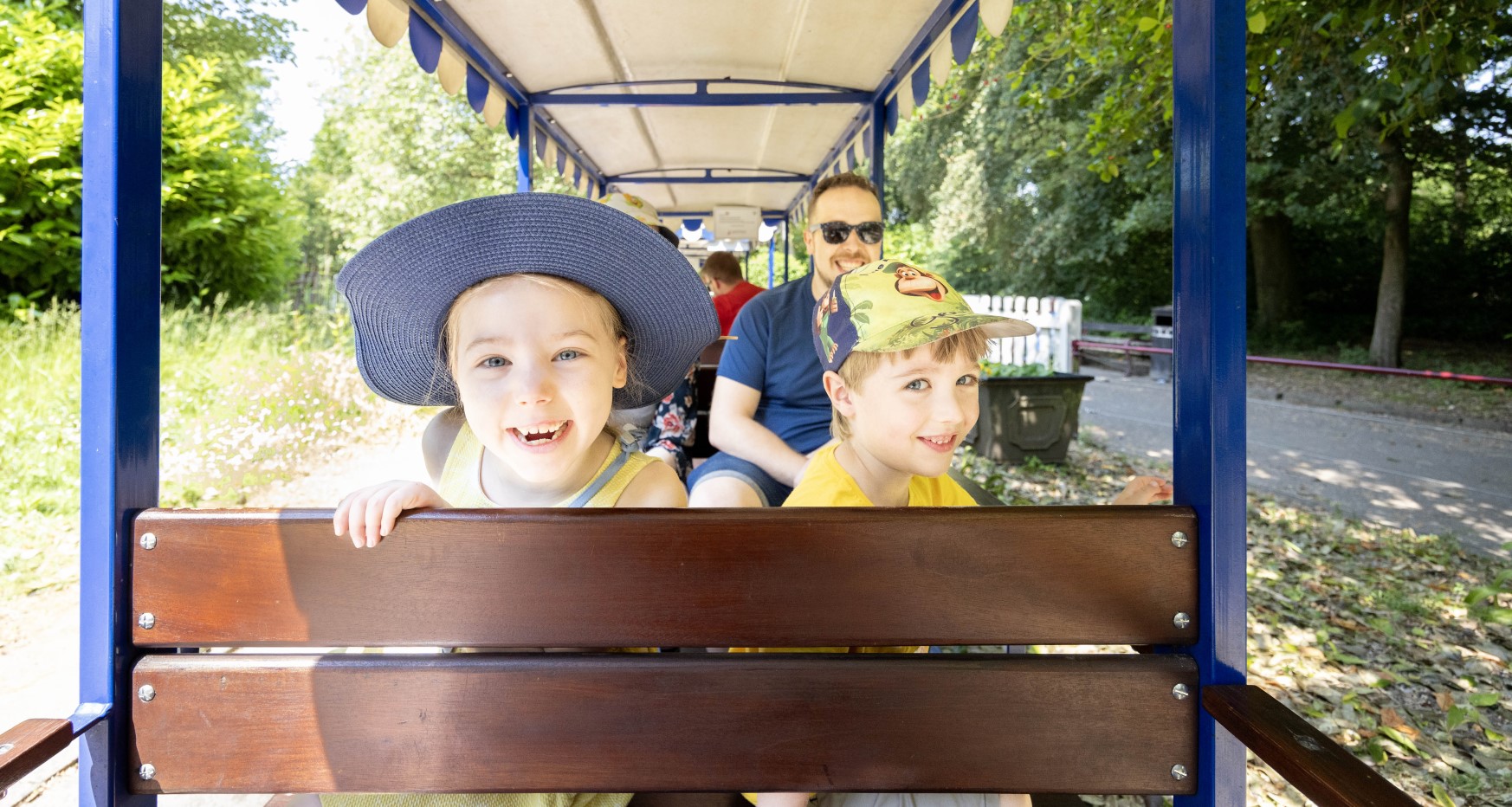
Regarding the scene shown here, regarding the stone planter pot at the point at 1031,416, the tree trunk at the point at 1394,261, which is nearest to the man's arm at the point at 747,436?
the stone planter pot at the point at 1031,416

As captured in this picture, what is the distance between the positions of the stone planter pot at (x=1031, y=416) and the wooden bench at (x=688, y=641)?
640 centimetres

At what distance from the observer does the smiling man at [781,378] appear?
2740 millimetres

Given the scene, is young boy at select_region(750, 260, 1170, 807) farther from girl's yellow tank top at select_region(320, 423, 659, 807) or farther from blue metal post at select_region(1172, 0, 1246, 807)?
girl's yellow tank top at select_region(320, 423, 659, 807)

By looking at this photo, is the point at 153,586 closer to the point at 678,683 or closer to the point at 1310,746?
the point at 678,683

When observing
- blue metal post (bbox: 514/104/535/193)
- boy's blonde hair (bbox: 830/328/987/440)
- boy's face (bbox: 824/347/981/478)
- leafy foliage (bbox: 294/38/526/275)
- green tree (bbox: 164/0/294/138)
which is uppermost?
green tree (bbox: 164/0/294/138)

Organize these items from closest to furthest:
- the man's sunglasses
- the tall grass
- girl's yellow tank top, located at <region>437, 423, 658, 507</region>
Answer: girl's yellow tank top, located at <region>437, 423, 658, 507</region>
the man's sunglasses
the tall grass

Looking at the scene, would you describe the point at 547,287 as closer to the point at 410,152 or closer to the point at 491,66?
the point at 491,66

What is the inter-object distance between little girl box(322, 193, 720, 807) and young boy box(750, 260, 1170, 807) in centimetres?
29

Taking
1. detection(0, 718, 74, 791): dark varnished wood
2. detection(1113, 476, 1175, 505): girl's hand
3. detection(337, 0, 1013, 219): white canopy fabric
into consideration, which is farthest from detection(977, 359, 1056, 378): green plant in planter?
detection(0, 718, 74, 791): dark varnished wood

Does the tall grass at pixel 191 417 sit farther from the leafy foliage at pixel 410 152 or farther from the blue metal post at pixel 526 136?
the leafy foliage at pixel 410 152

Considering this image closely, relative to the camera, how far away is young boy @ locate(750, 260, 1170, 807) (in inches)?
58.6

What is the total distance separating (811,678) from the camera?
1.28 metres

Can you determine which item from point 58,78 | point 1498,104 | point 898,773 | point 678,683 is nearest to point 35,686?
point 678,683

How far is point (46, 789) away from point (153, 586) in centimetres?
219
